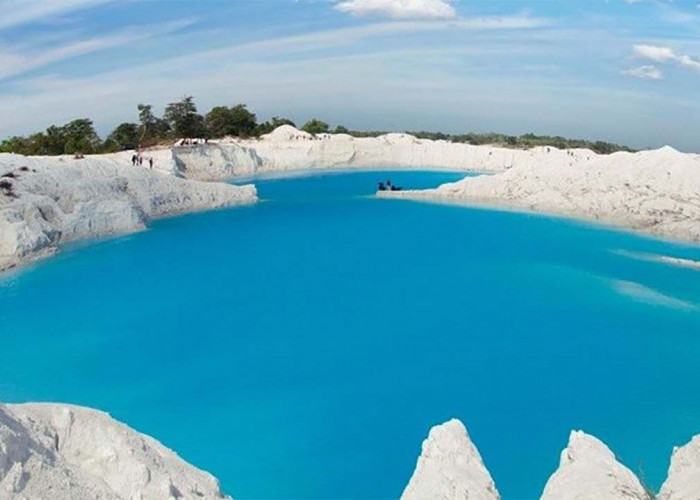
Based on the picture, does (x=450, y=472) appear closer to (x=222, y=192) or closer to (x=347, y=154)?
(x=222, y=192)

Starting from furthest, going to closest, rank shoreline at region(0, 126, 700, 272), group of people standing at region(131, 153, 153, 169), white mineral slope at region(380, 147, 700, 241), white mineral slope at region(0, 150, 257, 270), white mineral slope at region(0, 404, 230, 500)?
group of people standing at region(131, 153, 153, 169) < white mineral slope at region(380, 147, 700, 241) < shoreline at region(0, 126, 700, 272) < white mineral slope at region(0, 150, 257, 270) < white mineral slope at region(0, 404, 230, 500)

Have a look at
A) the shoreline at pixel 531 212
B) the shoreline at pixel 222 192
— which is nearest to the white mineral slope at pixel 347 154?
the shoreline at pixel 222 192

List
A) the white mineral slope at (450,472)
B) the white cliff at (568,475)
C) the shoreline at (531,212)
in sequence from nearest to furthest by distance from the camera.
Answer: the white cliff at (568,475), the white mineral slope at (450,472), the shoreline at (531,212)

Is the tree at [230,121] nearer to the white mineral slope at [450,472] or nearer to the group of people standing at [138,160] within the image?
the group of people standing at [138,160]

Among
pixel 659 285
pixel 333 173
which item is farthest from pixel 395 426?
pixel 333 173

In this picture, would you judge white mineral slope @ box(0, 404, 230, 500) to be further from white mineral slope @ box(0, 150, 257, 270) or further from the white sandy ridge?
white mineral slope @ box(0, 150, 257, 270)

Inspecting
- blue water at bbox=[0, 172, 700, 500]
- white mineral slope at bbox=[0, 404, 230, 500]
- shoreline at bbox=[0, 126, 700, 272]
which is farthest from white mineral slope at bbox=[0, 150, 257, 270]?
white mineral slope at bbox=[0, 404, 230, 500]
